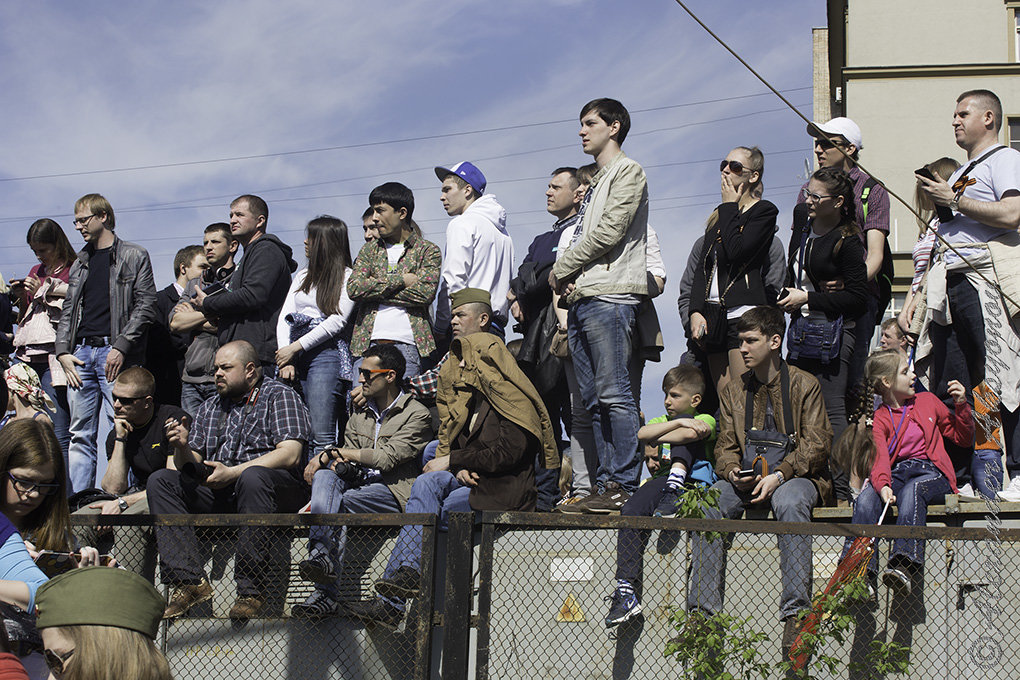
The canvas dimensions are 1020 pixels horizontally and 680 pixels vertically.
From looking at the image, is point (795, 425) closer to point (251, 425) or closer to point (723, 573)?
point (723, 573)

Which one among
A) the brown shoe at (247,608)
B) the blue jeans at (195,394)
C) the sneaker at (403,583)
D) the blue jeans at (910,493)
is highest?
the blue jeans at (195,394)

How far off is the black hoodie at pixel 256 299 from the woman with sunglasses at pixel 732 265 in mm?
2866

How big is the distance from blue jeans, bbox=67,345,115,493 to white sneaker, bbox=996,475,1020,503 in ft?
18.6

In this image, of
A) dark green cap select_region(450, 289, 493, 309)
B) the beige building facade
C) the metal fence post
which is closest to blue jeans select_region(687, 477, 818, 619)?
the metal fence post

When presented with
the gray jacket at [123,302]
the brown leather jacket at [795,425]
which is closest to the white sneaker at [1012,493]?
the brown leather jacket at [795,425]

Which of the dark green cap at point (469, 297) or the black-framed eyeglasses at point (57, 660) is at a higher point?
the dark green cap at point (469, 297)

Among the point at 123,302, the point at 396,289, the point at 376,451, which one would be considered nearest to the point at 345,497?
the point at 376,451

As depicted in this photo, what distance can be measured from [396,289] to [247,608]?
8.06 ft

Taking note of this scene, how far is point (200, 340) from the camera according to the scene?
7766 mm

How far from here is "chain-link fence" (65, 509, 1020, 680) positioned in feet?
16.6

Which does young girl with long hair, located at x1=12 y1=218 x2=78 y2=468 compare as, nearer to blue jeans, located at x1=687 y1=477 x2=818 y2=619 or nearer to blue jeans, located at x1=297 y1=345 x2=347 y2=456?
blue jeans, located at x1=297 y1=345 x2=347 y2=456

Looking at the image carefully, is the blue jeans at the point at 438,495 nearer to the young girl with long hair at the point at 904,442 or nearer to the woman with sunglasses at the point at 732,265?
the woman with sunglasses at the point at 732,265

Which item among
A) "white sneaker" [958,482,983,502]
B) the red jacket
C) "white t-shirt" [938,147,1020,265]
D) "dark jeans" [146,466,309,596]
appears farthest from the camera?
"white t-shirt" [938,147,1020,265]

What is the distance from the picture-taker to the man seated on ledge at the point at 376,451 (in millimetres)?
6469
